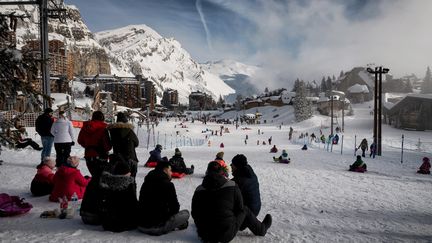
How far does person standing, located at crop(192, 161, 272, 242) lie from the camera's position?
176 inches

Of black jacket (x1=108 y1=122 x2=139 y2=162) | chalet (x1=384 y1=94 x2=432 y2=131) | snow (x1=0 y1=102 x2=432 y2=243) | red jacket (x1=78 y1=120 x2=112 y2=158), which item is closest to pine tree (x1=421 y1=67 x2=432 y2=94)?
chalet (x1=384 y1=94 x2=432 y2=131)

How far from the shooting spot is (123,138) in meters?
7.07

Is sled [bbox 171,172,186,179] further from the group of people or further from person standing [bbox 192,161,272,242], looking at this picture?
person standing [bbox 192,161,272,242]

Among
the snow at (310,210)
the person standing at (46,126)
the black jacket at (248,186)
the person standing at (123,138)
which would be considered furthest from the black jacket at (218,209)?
the person standing at (46,126)

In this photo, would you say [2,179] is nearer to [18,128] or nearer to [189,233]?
[18,128]

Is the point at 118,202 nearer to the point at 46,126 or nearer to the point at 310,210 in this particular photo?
the point at 310,210

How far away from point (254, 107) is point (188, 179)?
5607 inches

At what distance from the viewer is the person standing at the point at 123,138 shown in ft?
23.2

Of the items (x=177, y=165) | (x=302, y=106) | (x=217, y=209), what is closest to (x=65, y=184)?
(x=217, y=209)

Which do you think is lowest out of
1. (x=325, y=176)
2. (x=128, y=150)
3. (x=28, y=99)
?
(x=325, y=176)

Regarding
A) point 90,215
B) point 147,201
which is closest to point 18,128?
point 90,215

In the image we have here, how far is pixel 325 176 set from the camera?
492 inches

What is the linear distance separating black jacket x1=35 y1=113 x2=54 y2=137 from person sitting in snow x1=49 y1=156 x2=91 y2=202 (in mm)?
4260

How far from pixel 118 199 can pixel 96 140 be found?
2.79 meters
